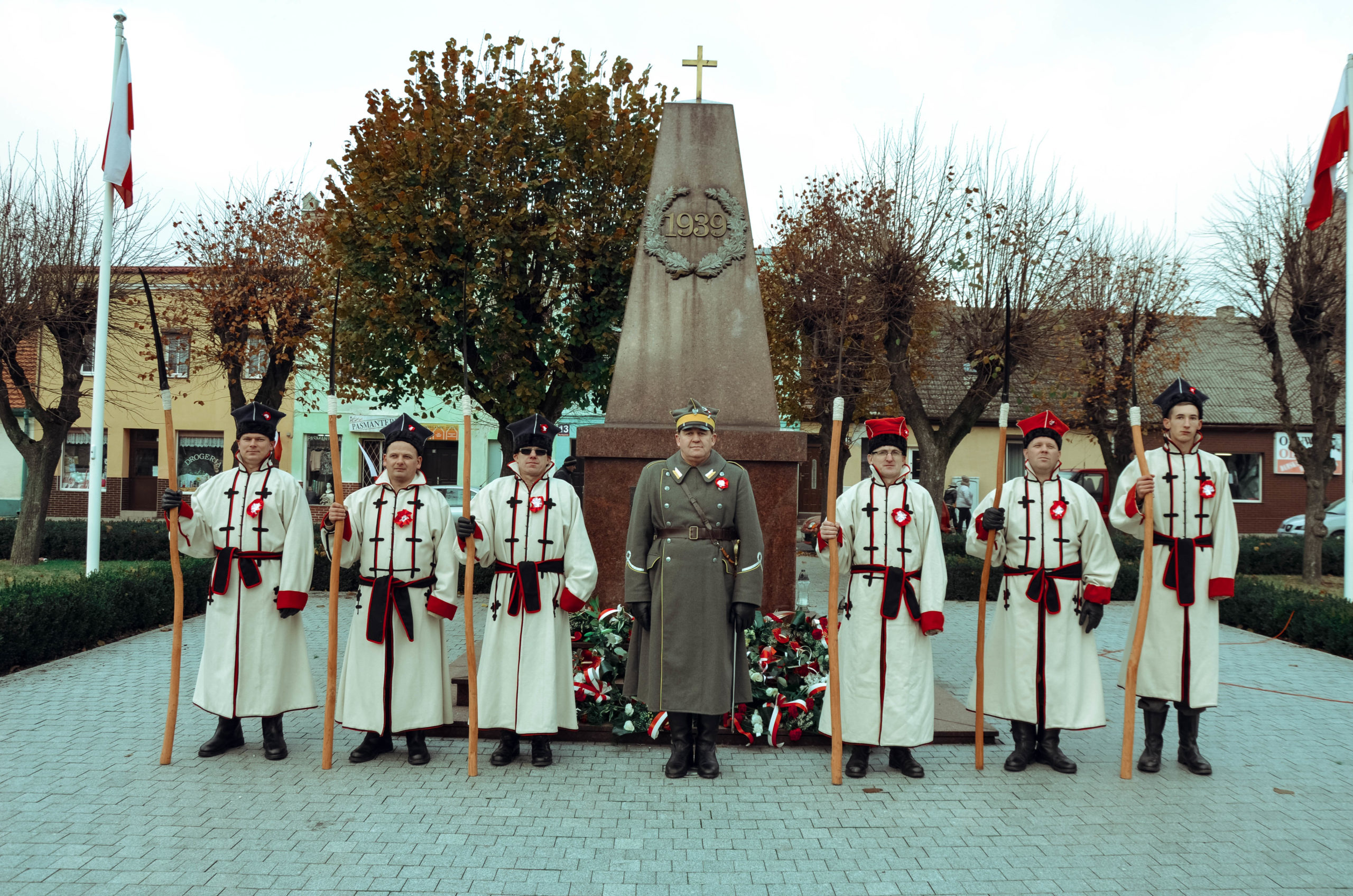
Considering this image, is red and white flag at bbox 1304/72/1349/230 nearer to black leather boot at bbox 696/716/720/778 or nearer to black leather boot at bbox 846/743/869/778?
black leather boot at bbox 846/743/869/778

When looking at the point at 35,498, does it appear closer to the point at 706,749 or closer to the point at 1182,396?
the point at 706,749

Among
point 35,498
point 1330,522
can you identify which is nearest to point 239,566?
point 35,498

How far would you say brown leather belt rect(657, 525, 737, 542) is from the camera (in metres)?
4.88

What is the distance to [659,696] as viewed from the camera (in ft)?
16.0

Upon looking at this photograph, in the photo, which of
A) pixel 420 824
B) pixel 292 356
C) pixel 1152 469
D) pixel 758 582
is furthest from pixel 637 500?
pixel 292 356

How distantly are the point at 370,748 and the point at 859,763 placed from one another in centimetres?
275

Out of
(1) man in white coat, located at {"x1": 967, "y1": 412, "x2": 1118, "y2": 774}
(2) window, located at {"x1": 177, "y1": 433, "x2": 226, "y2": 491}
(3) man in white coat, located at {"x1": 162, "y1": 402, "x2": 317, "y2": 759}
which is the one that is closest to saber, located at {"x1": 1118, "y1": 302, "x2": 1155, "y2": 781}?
(1) man in white coat, located at {"x1": 967, "y1": 412, "x2": 1118, "y2": 774}

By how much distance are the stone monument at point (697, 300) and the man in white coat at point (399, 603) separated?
187cm

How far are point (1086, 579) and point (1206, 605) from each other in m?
0.76

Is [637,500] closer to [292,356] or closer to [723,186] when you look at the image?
[723,186]

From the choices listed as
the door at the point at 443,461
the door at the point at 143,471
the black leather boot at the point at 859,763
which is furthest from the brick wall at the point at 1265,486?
the door at the point at 143,471

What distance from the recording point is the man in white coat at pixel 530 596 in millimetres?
4977

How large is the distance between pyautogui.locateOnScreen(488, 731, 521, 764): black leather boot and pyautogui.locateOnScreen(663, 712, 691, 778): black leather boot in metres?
0.86

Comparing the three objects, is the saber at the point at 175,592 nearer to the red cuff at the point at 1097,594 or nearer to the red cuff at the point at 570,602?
the red cuff at the point at 570,602
